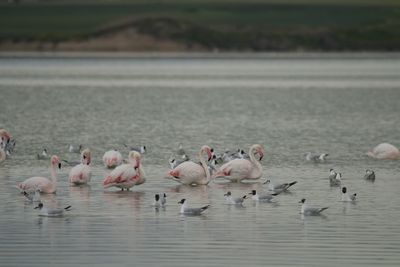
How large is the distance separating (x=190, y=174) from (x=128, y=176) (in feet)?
4.48

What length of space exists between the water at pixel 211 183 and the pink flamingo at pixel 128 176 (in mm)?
176

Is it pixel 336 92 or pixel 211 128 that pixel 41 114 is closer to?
pixel 211 128

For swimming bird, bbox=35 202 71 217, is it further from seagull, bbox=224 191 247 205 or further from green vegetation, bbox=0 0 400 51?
green vegetation, bbox=0 0 400 51

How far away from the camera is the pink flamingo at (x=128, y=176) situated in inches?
863

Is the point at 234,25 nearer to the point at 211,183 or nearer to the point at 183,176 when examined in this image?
the point at 211,183

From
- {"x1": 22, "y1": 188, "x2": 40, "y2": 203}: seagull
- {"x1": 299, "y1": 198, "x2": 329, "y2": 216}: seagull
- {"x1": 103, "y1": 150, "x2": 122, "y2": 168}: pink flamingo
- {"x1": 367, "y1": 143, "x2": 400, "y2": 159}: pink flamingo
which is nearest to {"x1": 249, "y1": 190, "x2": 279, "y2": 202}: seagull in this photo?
{"x1": 299, "y1": 198, "x2": 329, "y2": 216}: seagull

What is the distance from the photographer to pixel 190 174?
2291 centimetres

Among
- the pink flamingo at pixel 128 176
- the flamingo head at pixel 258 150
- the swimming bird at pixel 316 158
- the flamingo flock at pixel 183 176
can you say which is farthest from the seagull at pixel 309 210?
the swimming bird at pixel 316 158

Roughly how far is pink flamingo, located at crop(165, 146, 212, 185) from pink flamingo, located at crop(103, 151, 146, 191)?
86cm

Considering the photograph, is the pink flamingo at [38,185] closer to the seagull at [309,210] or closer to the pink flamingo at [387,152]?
the seagull at [309,210]

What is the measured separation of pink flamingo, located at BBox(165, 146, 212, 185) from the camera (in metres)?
A: 22.9

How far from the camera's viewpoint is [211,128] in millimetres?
38000

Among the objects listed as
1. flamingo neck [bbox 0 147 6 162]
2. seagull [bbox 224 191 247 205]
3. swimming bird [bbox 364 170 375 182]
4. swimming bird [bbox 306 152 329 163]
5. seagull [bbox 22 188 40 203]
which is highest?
flamingo neck [bbox 0 147 6 162]

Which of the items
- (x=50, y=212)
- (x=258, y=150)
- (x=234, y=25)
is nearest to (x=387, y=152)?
(x=258, y=150)
